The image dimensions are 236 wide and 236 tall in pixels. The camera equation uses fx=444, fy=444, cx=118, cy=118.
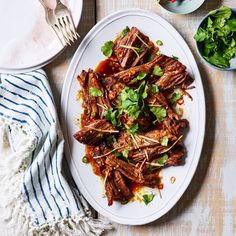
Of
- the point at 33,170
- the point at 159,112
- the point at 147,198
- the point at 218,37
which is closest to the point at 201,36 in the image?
the point at 218,37

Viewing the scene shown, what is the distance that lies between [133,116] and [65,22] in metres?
0.53

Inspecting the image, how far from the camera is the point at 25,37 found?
6.91ft

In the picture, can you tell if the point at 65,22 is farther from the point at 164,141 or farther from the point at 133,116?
the point at 164,141

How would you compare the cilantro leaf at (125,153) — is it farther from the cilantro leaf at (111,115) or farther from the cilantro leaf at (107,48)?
the cilantro leaf at (107,48)

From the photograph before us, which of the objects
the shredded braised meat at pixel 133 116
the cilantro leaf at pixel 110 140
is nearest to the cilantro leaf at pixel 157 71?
the shredded braised meat at pixel 133 116

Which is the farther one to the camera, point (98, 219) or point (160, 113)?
point (98, 219)

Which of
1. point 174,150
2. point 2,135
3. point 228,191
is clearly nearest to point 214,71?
point 174,150

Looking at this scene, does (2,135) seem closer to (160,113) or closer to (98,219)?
(98,219)

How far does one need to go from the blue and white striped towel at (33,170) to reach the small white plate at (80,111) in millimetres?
70

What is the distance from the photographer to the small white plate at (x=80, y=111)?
203cm

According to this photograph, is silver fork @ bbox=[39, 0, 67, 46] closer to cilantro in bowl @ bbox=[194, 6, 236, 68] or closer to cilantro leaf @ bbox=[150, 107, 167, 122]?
cilantro leaf @ bbox=[150, 107, 167, 122]

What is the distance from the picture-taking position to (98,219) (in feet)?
7.03

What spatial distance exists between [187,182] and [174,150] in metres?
0.16

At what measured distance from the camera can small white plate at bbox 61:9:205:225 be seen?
203 centimetres
